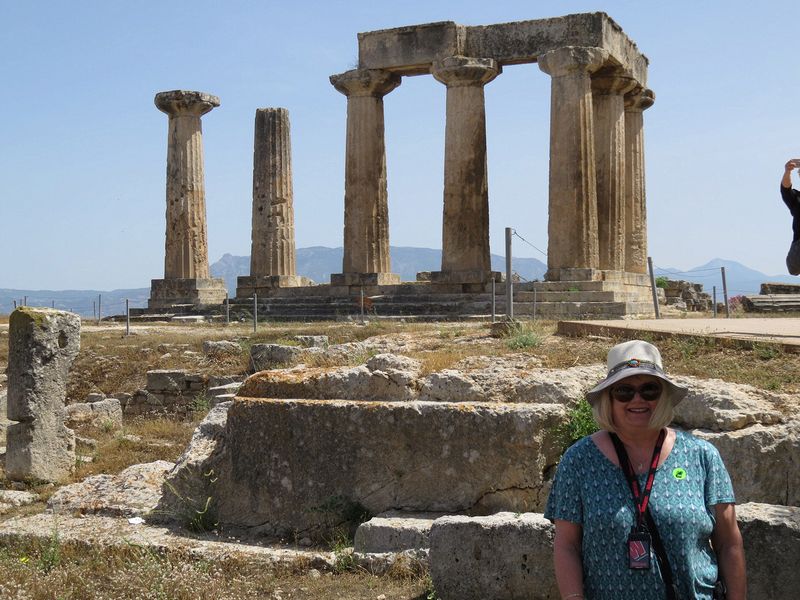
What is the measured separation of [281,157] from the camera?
104 feet

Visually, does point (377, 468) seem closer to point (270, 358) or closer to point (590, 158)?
point (270, 358)

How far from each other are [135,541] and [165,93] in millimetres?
27236

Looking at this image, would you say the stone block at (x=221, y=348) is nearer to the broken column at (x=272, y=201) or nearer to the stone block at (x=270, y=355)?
the stone block at (x=270, y=355)

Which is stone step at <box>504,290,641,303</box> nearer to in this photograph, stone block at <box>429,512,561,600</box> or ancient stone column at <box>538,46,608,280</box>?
ancient stone column at <box>538,46,608,280</box>

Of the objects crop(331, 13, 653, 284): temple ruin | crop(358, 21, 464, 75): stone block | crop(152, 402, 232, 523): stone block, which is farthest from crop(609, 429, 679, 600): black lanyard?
crop(358, 21, 464, 75): stone block

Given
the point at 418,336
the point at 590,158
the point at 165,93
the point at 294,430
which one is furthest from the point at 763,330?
the point at 165,93

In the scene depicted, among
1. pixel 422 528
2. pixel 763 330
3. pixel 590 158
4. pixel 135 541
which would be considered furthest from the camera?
pixel 590 158

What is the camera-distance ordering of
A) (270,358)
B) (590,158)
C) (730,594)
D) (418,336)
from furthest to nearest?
1. (590,158)
2. (270,358)
3. (418,336)
4. (730,594)

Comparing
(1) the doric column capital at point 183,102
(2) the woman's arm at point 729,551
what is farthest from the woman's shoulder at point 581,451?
(1) the doric column capital at point 183,102

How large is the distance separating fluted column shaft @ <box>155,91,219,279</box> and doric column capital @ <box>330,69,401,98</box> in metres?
6.13

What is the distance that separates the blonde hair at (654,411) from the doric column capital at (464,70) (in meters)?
23.2

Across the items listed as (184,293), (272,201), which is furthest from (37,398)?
(184,293)

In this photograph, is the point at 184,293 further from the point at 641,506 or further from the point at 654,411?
the point at 641,506

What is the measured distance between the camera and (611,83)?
27.4 metres
